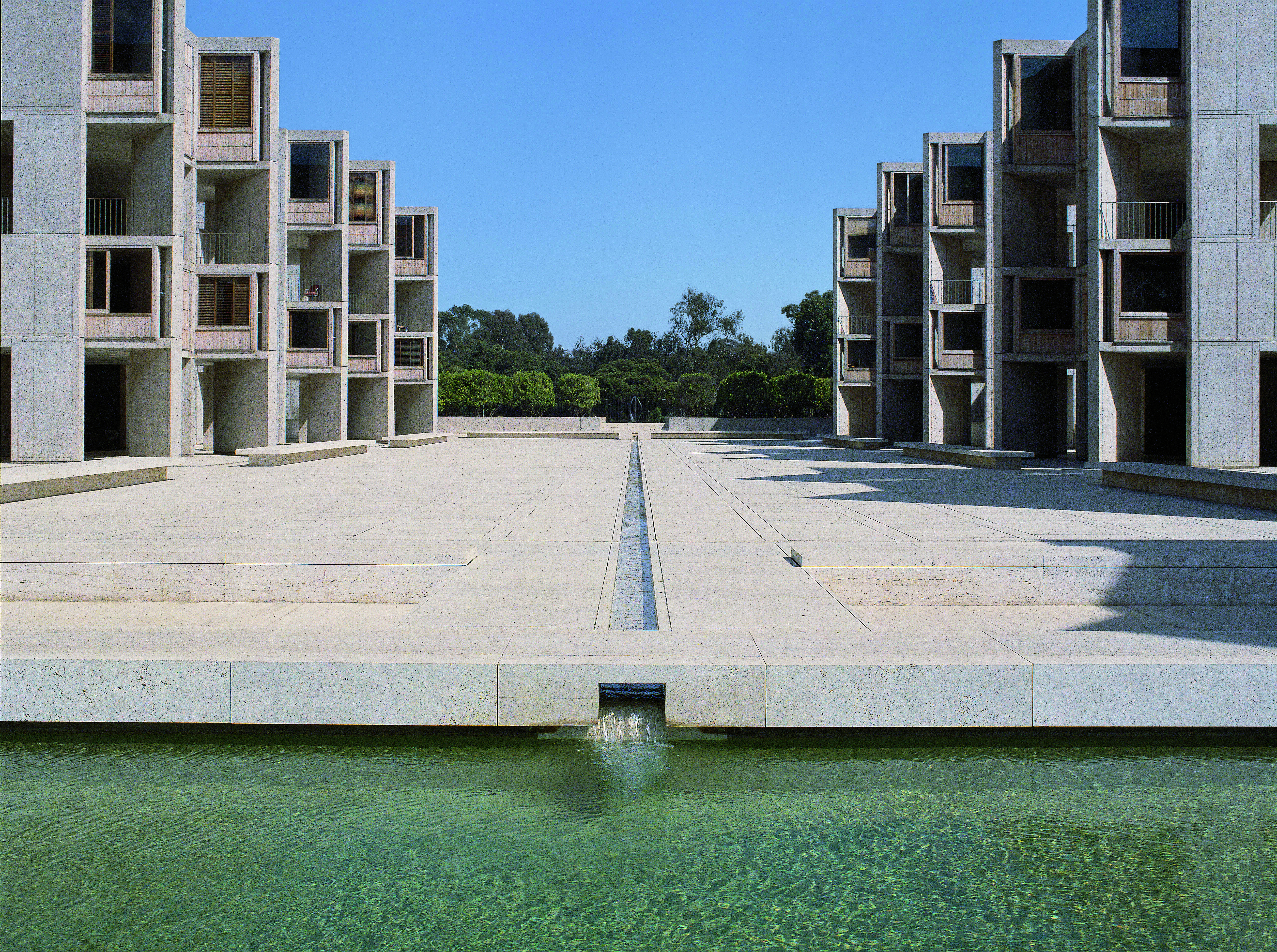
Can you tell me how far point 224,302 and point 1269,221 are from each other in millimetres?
29113

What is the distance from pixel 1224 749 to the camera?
238 inches

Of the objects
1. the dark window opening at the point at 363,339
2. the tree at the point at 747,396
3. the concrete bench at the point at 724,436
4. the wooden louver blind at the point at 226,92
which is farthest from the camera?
the tree at the point at 747,396

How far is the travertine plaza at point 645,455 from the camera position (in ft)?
19.7

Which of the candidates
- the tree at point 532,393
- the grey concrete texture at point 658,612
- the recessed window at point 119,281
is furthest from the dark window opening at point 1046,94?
the tree at point 532,393

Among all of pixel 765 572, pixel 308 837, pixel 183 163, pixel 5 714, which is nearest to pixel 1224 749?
pixel 765 572

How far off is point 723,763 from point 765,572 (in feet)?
12.3

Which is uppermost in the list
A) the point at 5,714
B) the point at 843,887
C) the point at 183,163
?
the point at 183,163

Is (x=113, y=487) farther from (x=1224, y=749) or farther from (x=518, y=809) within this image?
(x=1224, y=749)

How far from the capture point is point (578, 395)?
86875mm

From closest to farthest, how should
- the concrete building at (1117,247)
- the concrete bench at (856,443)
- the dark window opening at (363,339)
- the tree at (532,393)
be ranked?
the concrete building at (1117,247), the concrete bench at (856,443), the dark window opening at (363,339), the tree at (532,393)

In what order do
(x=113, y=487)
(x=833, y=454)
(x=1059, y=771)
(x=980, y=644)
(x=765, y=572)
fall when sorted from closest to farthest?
(x=1059, y=771) < (x=980, y=644) < (x=765, y=572) < (x=113, y=487) < (x=833, y=454)

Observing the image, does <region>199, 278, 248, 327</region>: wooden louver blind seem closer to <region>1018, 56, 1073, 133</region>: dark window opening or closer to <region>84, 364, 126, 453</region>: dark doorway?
<region>84, 364, 126, 453</region>: dark doorway

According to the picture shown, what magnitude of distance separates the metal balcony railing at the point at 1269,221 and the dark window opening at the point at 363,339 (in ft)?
107

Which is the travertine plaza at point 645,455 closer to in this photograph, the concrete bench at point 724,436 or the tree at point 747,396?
the concrete bench at point 724,436
